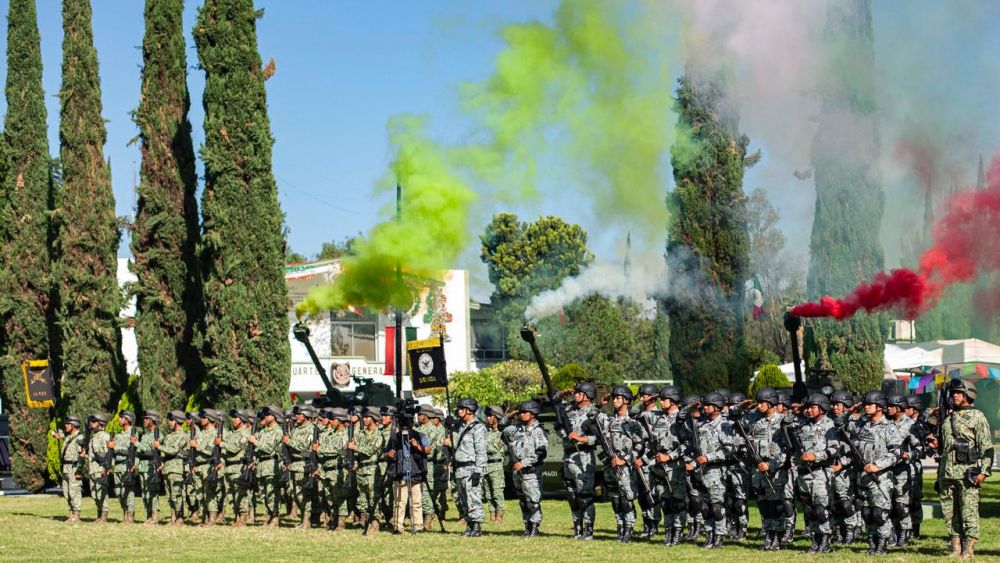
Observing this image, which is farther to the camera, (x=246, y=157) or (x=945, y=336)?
(x=945, y=336)

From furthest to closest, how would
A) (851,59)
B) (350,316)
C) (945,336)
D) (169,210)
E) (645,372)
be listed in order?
(645,372)
(945,336)
(350,316)
(169,210)
(851,59)

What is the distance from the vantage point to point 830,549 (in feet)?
53.1

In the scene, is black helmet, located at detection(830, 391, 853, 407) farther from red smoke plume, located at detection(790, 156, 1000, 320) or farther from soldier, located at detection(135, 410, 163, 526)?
soldier, located at detection(135, 410, 163, 526)

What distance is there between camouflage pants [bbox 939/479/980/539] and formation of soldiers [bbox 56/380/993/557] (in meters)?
0.02

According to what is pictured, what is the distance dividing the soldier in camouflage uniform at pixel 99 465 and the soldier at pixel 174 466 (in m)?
1.13

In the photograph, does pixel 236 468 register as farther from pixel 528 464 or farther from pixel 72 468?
pixel 528 464

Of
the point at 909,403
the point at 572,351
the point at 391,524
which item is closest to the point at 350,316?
the point at 572,351

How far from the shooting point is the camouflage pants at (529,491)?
1841 centimetres

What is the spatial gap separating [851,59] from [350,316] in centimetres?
2925

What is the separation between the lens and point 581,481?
1788 cm

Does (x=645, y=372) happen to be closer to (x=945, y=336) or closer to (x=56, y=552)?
(x=945, y=336)

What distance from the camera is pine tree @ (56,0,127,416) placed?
32.3 m

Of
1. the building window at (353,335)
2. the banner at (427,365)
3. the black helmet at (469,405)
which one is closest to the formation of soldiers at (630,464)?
the black helmet at (469,405)

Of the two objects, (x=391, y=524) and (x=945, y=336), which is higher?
(x=945, y=336)
